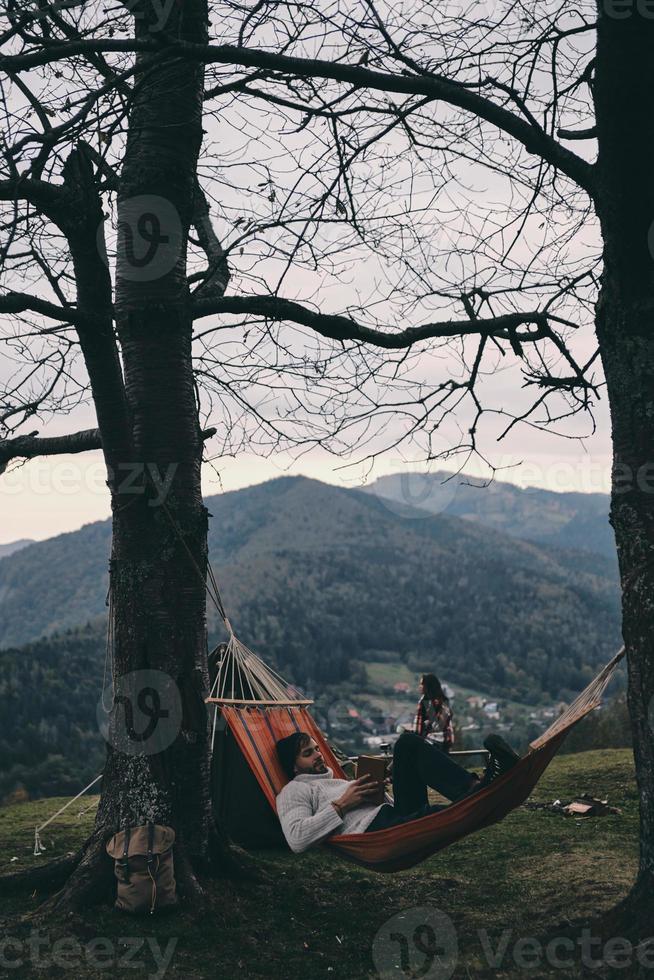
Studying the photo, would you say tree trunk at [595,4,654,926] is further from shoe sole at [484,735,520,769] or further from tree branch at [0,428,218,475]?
tree branch at [0,428,218,475]

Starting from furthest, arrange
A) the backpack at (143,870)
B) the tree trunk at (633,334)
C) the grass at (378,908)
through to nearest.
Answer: the backpack at (143,870), the grass at (378,908), the tree trunk at (633,334)

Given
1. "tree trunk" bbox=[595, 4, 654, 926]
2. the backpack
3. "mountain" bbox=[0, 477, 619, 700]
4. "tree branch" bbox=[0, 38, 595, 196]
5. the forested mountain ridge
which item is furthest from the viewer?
"mountain" bbox=[0, 477, 619, 700]

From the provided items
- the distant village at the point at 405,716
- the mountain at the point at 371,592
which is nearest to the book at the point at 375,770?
the mountain at the point at 371,592

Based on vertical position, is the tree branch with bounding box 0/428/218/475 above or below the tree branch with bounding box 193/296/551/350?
below

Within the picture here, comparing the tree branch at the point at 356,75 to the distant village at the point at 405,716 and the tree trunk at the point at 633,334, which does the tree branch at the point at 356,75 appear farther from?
the distant village at the point at 405,716

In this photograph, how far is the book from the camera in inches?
134

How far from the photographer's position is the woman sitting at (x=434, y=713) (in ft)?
19.1

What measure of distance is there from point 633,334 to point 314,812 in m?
2.08

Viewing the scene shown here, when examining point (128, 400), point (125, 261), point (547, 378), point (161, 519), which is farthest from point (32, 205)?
point (547, 378)

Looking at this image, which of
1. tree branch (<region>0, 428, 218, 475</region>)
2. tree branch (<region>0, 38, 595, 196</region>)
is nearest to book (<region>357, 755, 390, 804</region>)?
tree branch (<region>0, 428, 218, 475</region>)

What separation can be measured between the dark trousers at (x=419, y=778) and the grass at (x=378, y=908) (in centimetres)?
33

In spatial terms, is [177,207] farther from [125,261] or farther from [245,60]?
[245,60]

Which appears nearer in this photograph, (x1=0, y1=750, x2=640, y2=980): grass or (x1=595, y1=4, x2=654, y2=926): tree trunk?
(x1=595, y1=4, x2=654, y2=926): tree trunk

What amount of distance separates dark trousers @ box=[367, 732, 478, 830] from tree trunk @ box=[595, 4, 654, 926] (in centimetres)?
92
